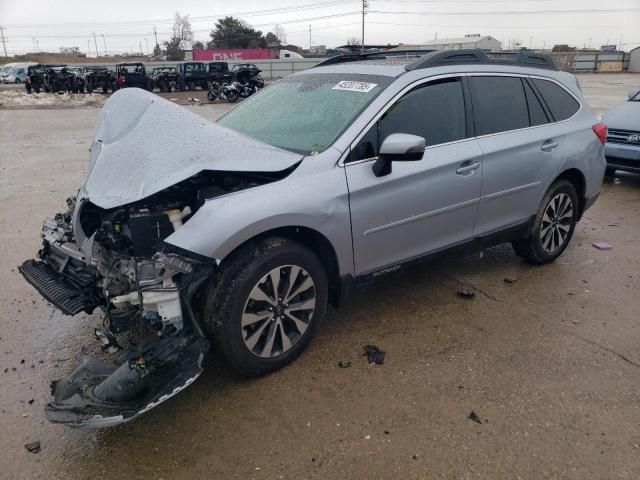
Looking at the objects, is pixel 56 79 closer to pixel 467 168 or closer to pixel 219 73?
pixel 219 73

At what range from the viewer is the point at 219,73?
3216cm

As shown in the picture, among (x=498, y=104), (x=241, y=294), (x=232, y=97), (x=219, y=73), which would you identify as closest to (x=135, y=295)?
(x=241, y=294)

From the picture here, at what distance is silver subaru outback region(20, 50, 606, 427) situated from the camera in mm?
2742

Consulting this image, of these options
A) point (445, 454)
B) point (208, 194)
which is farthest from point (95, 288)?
point (445, 454)

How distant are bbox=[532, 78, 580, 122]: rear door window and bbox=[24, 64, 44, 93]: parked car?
3313cm

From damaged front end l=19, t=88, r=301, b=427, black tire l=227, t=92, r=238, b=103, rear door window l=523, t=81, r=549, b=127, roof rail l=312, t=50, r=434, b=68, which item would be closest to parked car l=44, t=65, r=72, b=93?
black tire l=227, t=92, r=238, b=103

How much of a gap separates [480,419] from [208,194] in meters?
1.97

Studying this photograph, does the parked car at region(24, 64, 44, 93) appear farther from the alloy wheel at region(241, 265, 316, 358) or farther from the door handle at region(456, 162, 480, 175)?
the alloy wheel at region(241, 265, 316, 358)

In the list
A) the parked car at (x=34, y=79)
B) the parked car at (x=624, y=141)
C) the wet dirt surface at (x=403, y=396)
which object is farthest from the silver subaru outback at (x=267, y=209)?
the parked car at (x=34, y=79)

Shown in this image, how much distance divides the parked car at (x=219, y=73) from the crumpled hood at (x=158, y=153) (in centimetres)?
2977

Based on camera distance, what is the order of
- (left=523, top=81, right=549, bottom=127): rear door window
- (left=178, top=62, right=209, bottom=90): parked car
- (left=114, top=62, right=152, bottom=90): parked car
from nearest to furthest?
1. (left=523, top=81, right=549, bottom=127): rear door window
2. (left=114, top=62, right=152, bottom=90): parked car
3. (left=178, top=62, right=209, bottom=90): parked car

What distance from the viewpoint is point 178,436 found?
273 cm

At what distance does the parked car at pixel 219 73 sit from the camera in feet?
104

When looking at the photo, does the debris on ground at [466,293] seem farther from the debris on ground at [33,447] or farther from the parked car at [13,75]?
the parked car at [13,75]
